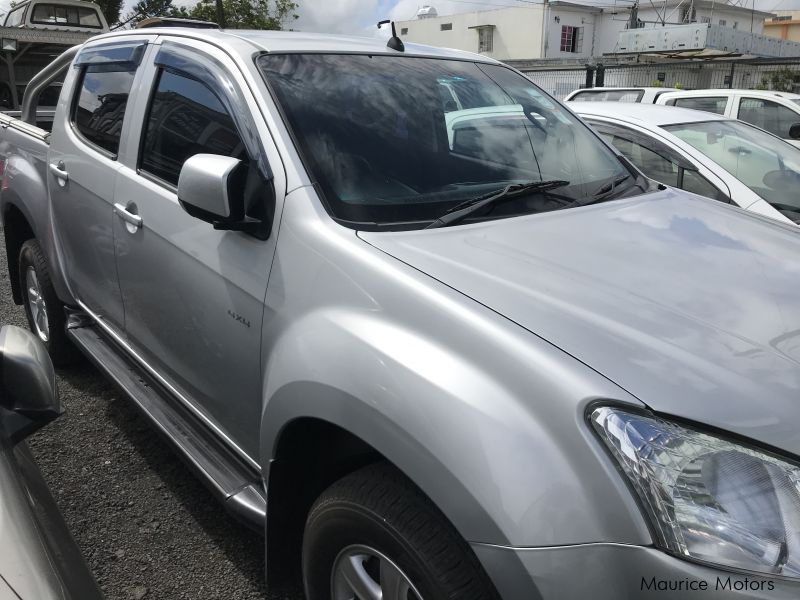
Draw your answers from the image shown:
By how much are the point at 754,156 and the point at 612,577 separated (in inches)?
186

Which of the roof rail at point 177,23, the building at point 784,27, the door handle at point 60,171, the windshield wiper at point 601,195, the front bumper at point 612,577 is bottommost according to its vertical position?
the front bumper at point 612,577

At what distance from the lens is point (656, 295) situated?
176 centimetres

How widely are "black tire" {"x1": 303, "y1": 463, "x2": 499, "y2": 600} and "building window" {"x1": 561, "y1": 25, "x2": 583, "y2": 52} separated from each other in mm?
54961

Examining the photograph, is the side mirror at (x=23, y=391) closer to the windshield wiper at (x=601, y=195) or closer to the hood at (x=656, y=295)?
the hood at (x=656, y=295)

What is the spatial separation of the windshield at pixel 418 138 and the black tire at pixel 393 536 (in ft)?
2.39

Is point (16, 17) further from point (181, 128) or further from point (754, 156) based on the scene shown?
point (181, 128)

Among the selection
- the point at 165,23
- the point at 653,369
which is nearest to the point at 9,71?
the point at 165,23

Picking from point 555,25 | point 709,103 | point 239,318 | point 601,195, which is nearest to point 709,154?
point 601,195

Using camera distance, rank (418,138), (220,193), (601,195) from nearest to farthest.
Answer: (220,193)
(418,138)
(601,195)

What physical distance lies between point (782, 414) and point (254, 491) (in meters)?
1.50

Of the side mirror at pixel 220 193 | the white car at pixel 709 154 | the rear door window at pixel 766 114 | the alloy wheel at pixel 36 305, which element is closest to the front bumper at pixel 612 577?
the side mirror at pixel 220 193

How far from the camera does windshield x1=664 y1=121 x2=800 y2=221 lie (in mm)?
4902

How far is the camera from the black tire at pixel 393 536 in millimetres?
1506

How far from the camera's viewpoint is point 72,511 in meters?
2.93
